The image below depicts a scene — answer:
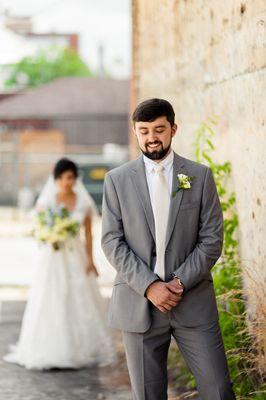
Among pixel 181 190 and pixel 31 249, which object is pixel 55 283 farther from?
pixel 31 249

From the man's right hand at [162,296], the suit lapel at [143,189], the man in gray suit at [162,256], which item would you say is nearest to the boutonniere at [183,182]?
the man in gray suit at [162,256]

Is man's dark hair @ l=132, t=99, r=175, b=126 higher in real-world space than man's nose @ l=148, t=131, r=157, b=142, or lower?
higher

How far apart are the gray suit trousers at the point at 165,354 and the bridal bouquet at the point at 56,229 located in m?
4.06

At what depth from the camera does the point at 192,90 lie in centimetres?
952

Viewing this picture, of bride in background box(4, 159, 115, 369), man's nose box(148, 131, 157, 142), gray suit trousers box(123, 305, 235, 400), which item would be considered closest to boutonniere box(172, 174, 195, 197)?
man's nose box(148, 131, 157, 142)

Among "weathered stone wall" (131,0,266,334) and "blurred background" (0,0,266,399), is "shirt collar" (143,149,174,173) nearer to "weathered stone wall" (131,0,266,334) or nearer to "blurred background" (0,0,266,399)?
"blurred background" (0,0,266,399)

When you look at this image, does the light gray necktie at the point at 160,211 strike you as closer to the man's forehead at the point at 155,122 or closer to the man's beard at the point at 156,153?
the man's beard at the point at 156,153

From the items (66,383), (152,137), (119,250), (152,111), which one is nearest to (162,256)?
Answer: (119,250)

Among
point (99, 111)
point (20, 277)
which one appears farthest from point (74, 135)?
point (20, 277)

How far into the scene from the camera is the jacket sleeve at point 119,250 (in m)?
5.33

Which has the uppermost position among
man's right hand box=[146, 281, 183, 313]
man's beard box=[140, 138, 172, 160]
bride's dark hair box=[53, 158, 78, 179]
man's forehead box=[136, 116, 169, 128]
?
man's forehead box=[136, 116, 169, 128]

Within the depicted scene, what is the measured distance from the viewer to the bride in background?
9.13 meters

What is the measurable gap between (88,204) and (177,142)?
1146 millimetres

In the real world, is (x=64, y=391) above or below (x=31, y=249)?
above
